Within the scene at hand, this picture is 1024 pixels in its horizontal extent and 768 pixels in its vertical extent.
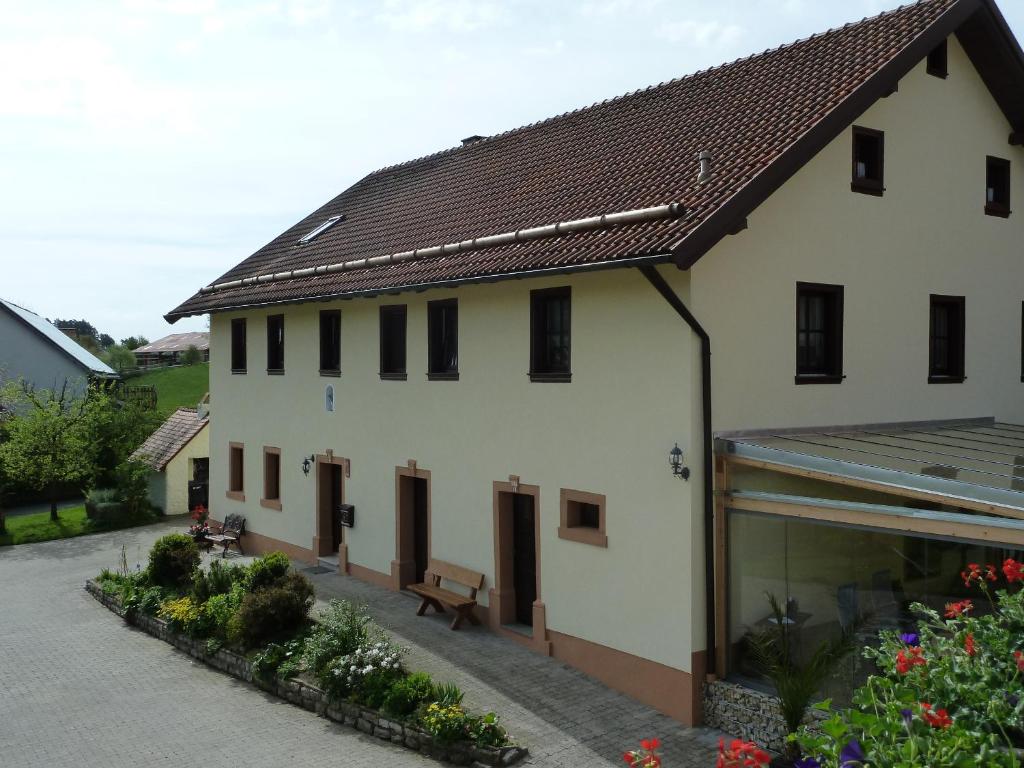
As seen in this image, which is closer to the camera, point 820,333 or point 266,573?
point 820,333

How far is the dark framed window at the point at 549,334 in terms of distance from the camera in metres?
12.3

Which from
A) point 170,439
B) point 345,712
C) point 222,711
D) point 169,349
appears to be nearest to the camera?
point 345,712

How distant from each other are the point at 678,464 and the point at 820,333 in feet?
10.0

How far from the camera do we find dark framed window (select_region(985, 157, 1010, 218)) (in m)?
14.4

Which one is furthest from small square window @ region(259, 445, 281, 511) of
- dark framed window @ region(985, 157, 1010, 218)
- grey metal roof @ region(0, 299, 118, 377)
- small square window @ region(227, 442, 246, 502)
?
grey metal roof @ region(0, 299, 118, 377)

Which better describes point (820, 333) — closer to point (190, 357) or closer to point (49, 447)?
point (49, 447)

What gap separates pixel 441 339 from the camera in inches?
581

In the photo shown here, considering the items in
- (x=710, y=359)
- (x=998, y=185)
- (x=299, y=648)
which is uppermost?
(x=998, y=185)

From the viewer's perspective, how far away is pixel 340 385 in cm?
1708

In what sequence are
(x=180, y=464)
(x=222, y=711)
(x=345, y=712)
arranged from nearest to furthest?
(x=345, y=712)
(x=222, y=711)
(x=180, y=464)

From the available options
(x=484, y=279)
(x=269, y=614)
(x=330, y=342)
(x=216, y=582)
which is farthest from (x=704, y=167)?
(x=216, y=582)

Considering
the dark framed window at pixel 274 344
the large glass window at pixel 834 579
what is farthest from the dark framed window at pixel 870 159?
the dark framed window at pixel 274 344

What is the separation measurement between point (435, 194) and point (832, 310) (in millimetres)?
9127

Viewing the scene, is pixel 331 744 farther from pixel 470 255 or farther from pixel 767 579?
pixel 470 255
